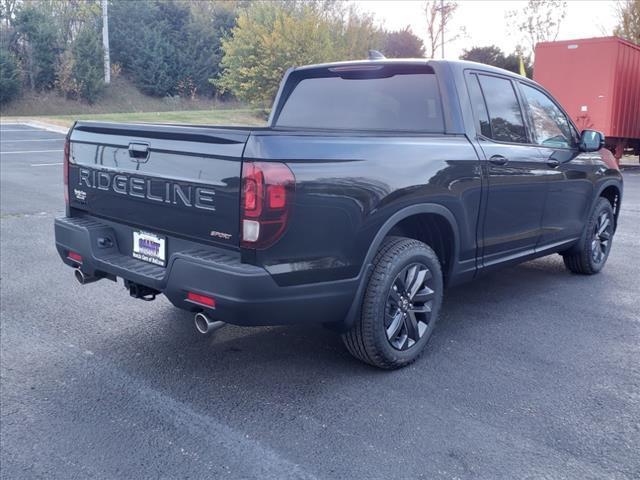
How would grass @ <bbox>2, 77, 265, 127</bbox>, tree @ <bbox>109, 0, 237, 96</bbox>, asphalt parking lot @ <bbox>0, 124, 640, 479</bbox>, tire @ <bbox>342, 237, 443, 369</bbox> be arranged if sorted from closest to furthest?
1. asphalt parking lot @ <bbox>0, 124, 640, 479</bbox>
2. tire @ <bbox>342, 237, 443, 369</bbox>
3. grass @ <bbox>2, 77, 265, 127</bbox>
4. tree @ <bbox>109, 0, 237, 96</bbox>

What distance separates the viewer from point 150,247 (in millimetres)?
3668

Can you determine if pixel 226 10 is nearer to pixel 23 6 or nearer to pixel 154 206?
pixel 23 6

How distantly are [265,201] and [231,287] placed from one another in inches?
17.5

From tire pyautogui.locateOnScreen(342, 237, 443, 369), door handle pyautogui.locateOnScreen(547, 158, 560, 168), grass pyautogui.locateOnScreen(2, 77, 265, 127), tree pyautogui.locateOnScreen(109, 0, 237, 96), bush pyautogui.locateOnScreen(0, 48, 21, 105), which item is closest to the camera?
tire pyautogui.locateOnScreen(342, 237, 443, 369)

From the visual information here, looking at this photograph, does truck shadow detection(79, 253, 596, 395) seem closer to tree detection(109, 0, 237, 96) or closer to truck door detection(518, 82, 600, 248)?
truck door detection(518, 82, 600, 248)

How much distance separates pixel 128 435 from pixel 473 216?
256cm

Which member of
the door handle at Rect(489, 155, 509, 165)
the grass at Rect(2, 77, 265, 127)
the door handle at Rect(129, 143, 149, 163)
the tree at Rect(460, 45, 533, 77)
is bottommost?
the door handle at Rect(489, 155, 509, 165)

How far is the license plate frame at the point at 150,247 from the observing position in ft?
11.8

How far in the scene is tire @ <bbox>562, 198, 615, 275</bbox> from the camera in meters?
5.95

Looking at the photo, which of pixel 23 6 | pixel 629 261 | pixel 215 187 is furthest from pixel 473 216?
pixel 23 6

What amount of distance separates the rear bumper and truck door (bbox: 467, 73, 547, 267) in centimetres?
154

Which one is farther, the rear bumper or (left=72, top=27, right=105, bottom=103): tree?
(left=72, top=27, right=105, bottom=103): tree

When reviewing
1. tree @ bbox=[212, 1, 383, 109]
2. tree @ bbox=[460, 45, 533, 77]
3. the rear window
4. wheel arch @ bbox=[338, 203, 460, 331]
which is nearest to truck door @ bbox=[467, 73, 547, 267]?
the rear window

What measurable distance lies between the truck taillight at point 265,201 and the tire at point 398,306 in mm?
795
